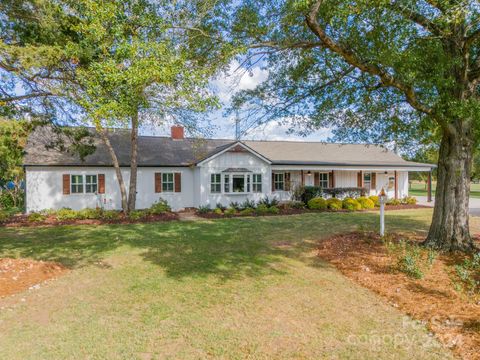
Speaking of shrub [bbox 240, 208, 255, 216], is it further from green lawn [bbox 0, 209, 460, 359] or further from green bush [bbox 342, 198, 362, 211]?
green lawn [bbox 0, 209, 460, 359]

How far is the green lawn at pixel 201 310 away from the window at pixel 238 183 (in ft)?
33.0

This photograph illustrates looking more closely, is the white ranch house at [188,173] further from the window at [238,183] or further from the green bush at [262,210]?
the green bush at [262,210]

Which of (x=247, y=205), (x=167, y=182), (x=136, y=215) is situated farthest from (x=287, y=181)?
(x=136, y=215)

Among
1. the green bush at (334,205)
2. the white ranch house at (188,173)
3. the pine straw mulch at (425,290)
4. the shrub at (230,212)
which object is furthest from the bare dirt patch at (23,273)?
the green bush at (334,205)

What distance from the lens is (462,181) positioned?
7.80 m

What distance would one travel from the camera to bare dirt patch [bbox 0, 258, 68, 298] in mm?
5988

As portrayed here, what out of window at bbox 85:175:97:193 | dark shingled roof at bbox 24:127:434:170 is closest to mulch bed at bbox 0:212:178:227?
window at bbox 85:175:97:193

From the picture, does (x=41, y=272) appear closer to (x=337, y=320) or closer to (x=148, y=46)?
(x=148, y=46)

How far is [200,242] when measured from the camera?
986cm

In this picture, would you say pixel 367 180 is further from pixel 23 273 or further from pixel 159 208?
pixel 23 273

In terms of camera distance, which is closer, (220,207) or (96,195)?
(96,195)

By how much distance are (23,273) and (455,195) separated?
390 inches

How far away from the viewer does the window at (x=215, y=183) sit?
18531 millimetres

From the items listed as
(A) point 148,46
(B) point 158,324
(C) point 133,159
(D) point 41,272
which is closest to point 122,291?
(B) point 158,324
